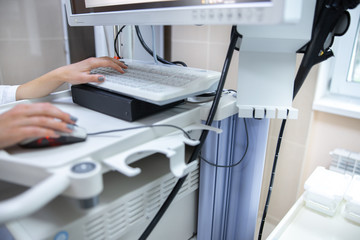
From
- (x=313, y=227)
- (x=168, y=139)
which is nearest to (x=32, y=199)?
(x=168, y=139)

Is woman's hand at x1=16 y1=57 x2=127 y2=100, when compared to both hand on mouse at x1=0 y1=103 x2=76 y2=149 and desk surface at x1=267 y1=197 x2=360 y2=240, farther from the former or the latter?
desk surface at x1=267 y1=197 x2=360 y2=240

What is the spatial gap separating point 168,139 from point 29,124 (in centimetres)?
23

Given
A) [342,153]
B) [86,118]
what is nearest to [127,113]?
[86,118]

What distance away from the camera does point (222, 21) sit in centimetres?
44

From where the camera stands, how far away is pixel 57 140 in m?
0.44

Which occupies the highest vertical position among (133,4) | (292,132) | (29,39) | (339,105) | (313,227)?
(133,4)

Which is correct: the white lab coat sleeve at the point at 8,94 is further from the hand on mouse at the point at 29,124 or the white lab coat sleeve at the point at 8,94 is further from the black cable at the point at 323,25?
the black cable at the point at 323,25

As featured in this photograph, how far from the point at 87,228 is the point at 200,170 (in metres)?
0.31

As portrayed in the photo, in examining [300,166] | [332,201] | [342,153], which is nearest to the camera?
[332,201]

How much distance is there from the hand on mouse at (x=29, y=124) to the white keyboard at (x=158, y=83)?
144 millimetres

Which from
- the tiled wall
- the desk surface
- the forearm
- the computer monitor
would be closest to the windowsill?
the desk surface

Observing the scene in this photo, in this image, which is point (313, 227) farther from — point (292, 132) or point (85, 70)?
point (85, 70)

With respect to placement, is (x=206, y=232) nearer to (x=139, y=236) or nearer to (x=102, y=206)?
(x=139, y=236)

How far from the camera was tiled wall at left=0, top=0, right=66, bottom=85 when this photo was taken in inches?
46.1
